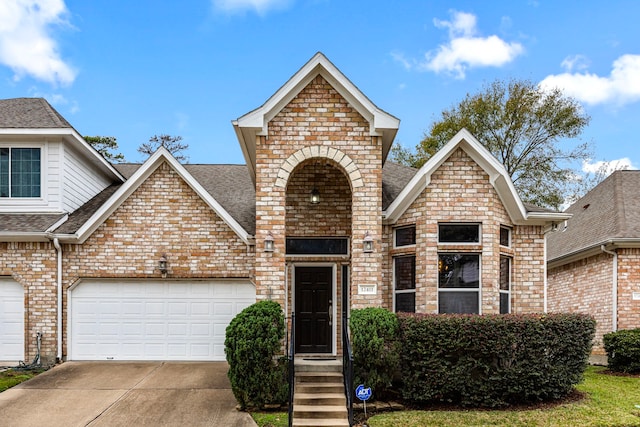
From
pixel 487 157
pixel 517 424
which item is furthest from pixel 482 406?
pixel 487 157

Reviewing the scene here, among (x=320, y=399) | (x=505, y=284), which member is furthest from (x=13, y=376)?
(x=505, y=284)

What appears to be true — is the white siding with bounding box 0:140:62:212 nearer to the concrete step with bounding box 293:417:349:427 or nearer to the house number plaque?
the house number plaque

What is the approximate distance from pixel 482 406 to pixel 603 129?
904 inches

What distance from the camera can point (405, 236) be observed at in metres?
11.6

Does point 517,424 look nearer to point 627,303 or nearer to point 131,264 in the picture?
point 627,303

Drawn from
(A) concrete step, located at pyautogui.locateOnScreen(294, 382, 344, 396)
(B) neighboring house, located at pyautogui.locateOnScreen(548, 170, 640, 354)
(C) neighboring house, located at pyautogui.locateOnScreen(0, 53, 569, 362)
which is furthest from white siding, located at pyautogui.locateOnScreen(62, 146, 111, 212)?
(B) neighboring house, located at pyautogui.locateOnScreen(548, 170, 640, 354)

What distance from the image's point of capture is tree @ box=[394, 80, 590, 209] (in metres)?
29.0

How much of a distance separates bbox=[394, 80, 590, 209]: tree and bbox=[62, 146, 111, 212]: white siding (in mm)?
19239

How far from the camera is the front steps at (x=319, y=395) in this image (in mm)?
8812

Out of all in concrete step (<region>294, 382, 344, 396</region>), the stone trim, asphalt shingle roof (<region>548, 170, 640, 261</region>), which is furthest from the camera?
asphalt shingle roof (<region>548, 170, 640, 261</region>)

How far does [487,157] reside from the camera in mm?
11023

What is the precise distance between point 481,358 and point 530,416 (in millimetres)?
1152

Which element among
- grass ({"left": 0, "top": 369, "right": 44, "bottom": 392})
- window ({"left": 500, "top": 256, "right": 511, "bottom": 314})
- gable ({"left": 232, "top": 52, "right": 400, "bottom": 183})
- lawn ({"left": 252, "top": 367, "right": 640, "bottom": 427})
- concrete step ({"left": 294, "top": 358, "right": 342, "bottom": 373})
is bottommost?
lawn ({"left": 252, "top": 367, "right": 640, "bottom": 427})

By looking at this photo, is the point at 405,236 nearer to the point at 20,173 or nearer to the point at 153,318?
the point at 153,318
